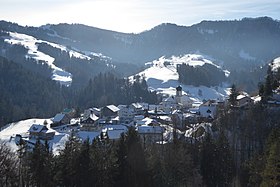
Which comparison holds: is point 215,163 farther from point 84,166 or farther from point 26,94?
point 26,94

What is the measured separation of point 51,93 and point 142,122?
62.2m

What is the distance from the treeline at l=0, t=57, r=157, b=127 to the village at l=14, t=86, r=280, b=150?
19912 millimetres

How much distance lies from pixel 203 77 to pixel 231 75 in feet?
119

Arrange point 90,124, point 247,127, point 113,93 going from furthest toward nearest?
point 113,93
point 90,124
point 247,127

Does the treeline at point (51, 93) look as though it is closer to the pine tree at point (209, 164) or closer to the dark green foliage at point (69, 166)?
the pine tree at point (209, 164)

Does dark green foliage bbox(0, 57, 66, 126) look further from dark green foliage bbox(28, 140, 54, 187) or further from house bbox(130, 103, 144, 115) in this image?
dark green foliage bbox(28, 140, 54, 187)

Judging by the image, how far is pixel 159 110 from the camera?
268ft

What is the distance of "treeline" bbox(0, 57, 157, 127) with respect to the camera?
104m

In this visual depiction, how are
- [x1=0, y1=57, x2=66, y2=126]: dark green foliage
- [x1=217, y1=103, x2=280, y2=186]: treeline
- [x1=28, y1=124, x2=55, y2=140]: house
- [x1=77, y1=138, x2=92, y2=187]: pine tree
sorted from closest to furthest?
[x1=77, y1=138, x2=92, y2=187]: pine tree < [x1=217, y1=103, x2=280, y2=186]: treeline < [x1=28, y1=124, x2=55, y2=140]: house < [x1=0, y1=57, x2=66, y2=126]: dark green foliage

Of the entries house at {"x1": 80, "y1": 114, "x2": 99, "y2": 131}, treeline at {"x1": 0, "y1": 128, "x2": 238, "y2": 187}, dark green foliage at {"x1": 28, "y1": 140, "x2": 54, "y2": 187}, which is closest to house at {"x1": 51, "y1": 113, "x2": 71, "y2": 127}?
house at {"x1": 80, "y1": 114, "x2": 99, "y2": 131}

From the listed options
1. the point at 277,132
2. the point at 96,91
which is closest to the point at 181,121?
the point at 277,132

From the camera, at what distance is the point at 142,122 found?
62.9m

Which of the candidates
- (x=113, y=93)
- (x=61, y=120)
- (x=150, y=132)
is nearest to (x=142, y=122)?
(x=150, y=132)

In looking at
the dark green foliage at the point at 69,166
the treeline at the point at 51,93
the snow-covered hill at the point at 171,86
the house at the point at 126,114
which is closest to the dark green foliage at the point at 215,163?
the dark green foliage at the point at 69,166
